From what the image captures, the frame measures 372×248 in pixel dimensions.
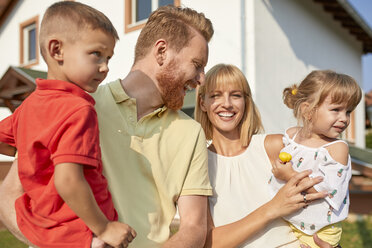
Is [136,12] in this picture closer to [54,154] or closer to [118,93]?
[118,93]

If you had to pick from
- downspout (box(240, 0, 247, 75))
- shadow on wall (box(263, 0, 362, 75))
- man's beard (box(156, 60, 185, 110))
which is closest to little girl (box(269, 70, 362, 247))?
man's beard (box(156, 60, 185, 110))

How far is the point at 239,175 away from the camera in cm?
233

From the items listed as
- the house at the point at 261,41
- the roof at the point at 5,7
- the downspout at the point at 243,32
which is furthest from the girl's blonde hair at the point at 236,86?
A: the roof at the point at 5,7

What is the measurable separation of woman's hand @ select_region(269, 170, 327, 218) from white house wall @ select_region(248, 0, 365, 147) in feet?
16.9

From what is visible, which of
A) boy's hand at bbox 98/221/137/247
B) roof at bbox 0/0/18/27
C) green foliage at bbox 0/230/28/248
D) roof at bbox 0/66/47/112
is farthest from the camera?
roof at bbox 0/0/18/27

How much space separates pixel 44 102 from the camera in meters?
1.34

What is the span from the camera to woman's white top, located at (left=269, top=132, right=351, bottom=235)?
2.22 metres

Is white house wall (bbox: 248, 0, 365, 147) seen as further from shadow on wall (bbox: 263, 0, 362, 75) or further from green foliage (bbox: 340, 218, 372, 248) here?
green foliage (bbox: 340, 218, 372, 248)

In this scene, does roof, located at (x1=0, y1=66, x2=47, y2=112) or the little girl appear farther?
roof, located at (x1=0, y1=66, x2=47, y2=112)

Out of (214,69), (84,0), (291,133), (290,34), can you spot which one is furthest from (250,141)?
(84,0)

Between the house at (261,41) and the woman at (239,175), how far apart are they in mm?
4621

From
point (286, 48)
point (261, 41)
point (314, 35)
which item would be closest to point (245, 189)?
point (261, 41)

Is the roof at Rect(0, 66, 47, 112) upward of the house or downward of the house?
downward

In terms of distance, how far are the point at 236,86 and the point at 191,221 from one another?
39.4 inches
